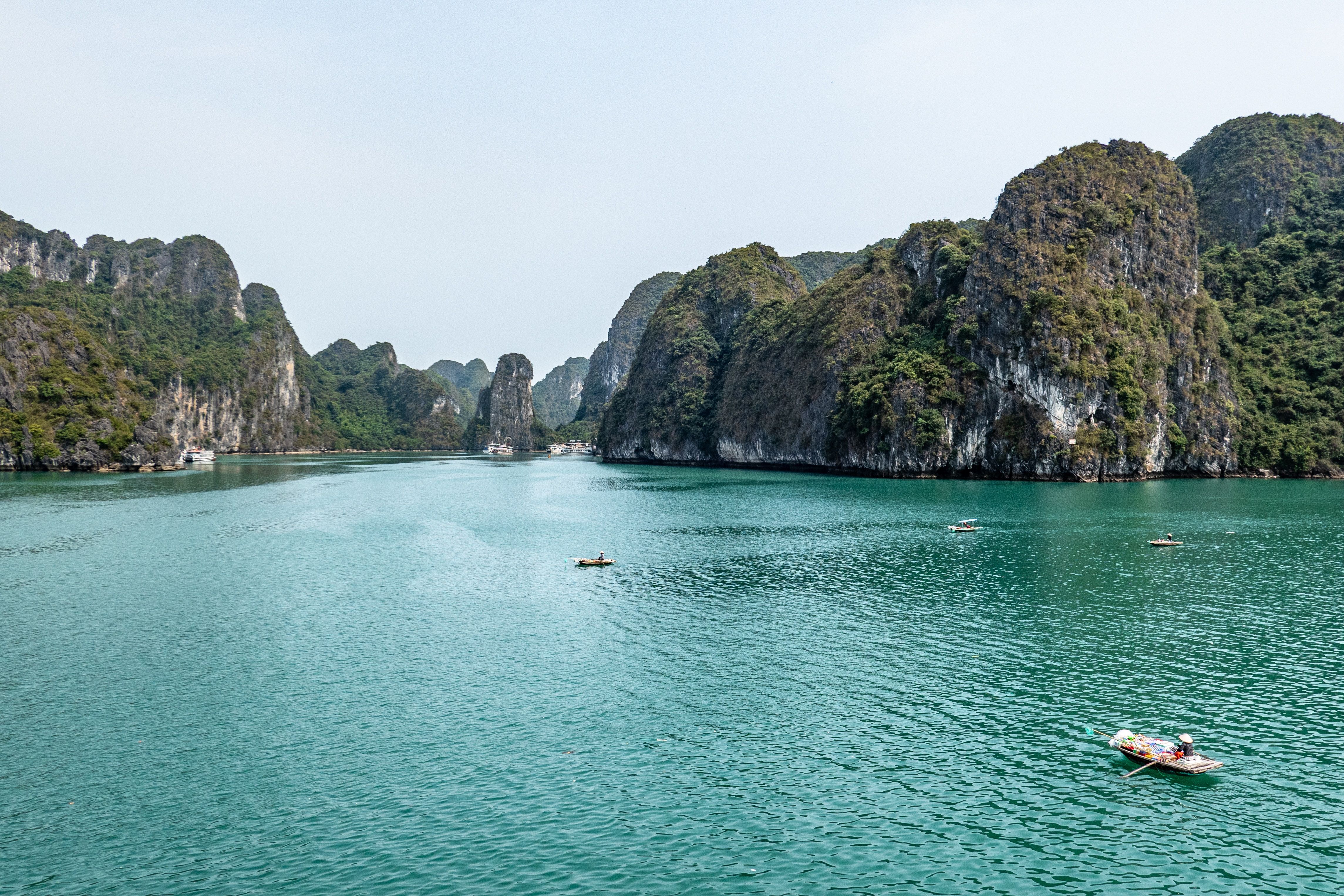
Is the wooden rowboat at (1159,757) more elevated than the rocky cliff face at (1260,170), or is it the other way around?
the rocky cliff face at (1260,170)

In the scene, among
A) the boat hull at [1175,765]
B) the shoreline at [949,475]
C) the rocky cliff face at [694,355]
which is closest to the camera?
the boat hull at [1175,765]

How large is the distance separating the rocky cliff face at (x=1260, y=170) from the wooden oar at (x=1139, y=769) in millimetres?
152986

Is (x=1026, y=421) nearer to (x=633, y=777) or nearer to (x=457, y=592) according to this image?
(x=457, y=592)

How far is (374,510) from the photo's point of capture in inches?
2965

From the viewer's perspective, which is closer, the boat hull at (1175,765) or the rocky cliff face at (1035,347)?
the boat hull at (1175,765)

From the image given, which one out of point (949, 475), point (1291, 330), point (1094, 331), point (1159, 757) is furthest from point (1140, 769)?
point (1291, 330)

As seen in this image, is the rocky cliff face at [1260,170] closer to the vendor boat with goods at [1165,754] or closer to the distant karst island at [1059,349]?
the distant karst island at [1059,349]

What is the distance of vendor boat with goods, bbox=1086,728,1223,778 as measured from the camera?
17.8 metres

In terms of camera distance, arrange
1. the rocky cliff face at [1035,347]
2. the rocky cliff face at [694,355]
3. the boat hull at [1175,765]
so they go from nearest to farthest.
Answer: the boat hull at [1175,765]
the rocky cliff face at [1035,347]
the rocky cliff face at [694,355]

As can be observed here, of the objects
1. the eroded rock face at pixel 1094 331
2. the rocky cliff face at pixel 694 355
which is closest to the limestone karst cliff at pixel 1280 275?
the eroded rock face at pixel 1094 331

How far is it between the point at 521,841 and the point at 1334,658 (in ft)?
89.2

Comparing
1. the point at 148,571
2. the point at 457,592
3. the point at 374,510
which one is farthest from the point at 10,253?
the point at 457,592

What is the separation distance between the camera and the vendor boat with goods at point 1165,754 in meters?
17.8

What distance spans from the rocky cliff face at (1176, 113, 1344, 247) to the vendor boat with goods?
152352 mm
